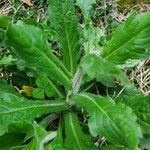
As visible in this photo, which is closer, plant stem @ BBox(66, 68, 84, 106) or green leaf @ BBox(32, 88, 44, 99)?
plant stem @ BBox(66, 68, 84, 106)

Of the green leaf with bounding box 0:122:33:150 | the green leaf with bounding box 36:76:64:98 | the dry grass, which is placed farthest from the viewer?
the dry grass

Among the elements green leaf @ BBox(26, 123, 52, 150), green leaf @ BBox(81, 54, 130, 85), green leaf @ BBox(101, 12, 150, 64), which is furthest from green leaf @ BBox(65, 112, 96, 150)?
green leaf @ BBox(81, 54, 130, 85)

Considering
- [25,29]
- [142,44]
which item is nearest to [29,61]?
[25,29]

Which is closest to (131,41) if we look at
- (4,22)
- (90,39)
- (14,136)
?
(90,39)

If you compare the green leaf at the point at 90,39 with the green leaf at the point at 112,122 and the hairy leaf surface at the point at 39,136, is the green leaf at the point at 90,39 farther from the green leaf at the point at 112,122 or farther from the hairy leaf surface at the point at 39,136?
the hairy leaf surface at the point at 39,136

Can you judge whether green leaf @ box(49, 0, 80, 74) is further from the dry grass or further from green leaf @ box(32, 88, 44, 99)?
the dry grass

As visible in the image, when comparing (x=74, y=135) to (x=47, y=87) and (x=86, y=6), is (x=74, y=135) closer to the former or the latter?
(x=47, y=87)
